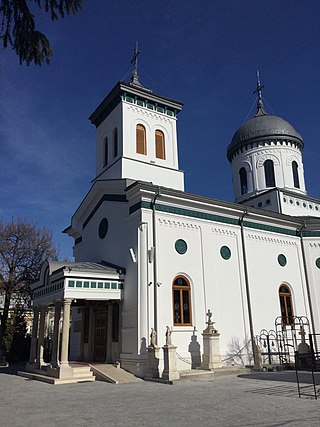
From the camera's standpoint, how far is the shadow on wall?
15.5 metres

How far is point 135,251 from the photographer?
52.1 feet

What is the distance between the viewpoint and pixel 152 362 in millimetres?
14062

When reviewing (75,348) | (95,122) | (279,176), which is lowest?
(75,348)

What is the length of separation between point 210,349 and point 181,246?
412 centimetres

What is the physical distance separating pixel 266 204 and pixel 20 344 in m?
16.5

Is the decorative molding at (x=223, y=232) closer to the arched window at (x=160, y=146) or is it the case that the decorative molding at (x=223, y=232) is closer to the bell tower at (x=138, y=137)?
the bell tower at (x=138, y=137)

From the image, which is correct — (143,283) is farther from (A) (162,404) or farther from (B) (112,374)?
(A) (162,404)

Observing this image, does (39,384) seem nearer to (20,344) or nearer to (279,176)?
(20,344)

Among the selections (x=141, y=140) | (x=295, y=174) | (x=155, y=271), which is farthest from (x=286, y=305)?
(x=141, y=140)

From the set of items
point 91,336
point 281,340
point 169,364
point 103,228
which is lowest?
point 169,364

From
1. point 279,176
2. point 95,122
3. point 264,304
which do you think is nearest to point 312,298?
point 264,304

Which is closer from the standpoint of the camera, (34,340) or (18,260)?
(34,340)

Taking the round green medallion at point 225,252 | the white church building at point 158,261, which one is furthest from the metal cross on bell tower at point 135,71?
the round green medallion at point 225,252

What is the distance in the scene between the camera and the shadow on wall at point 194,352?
15.5 metres
